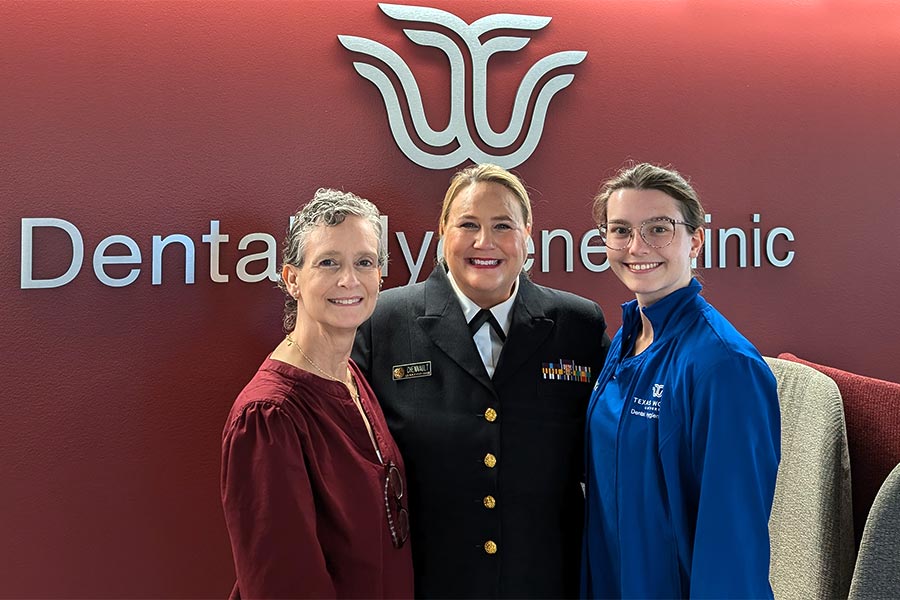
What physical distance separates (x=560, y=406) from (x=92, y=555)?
1.92 metres

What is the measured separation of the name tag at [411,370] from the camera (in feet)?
7.49

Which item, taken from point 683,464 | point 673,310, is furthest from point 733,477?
point 673,310

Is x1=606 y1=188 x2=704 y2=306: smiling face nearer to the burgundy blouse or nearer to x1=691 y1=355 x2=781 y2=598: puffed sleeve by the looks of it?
x1=691 y1=355 x2=781 y2=598: puffed sleeve

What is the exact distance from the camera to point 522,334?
91.7 inches

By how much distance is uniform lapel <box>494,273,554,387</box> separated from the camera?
2.29m

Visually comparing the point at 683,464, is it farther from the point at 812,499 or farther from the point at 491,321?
the point at 812,499

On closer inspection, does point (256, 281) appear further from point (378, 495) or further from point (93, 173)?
point (378, 495)

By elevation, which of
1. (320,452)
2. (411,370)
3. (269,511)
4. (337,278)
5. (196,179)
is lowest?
(269,511)

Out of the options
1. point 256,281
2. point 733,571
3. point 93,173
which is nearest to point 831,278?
point 733,571

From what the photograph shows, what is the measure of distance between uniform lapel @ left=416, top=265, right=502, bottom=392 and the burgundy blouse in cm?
33

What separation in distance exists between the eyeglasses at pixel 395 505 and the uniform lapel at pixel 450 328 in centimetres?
36

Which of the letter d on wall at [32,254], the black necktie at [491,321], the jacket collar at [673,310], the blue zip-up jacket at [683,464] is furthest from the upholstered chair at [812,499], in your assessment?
the letter d on wall at [32,254]

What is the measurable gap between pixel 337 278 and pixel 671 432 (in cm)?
96

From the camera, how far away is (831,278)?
12.6ft
